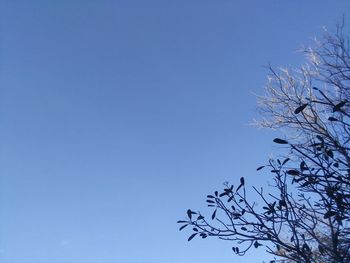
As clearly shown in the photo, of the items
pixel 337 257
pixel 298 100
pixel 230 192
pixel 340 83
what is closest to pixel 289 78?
Answer: pixel 298 100

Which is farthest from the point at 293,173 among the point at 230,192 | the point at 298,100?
the point at 298,100

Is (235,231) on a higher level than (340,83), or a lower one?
lower

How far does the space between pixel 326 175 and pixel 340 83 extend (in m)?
4.68

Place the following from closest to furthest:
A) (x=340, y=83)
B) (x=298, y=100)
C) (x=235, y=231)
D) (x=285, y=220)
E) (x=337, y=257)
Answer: (x=337, y=257) < (x=285, y=220) < (x=235, y=231) < (x=340, y=83) < (x=298, y=100)

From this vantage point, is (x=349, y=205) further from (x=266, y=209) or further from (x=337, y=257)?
(x=266, y=209)

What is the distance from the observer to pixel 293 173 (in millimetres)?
2844

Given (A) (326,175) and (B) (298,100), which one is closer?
(A) (326,175)

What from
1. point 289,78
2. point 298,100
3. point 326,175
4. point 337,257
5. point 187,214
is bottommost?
point 337,257

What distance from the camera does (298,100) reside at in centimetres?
881

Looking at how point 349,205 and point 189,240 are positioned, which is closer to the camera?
point 349,205

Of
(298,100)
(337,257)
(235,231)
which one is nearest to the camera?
Result: (337,257)

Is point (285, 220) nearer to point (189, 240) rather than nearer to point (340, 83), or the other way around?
point (189, 240)

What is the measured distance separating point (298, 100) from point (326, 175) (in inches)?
253

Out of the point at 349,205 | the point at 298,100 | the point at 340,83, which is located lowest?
the point at 349,205
